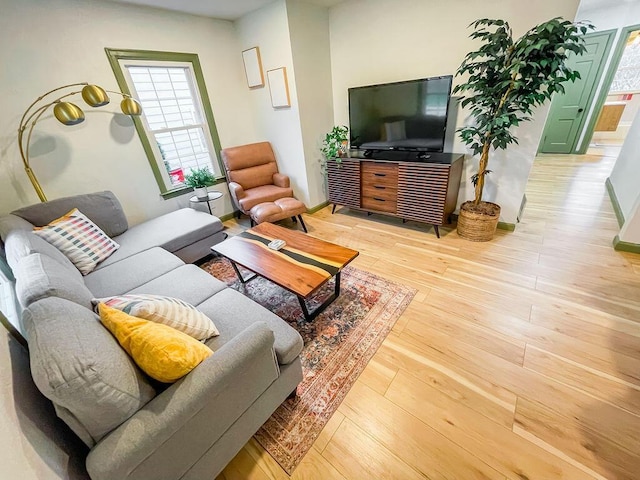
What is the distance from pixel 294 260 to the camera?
190 centimetres

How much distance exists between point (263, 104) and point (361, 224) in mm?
2073

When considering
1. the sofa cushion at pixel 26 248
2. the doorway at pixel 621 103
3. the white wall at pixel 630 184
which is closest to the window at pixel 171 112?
the sofa cushion at pixel 26 248

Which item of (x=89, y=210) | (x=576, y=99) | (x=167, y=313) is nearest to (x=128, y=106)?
(x=89, y=210)

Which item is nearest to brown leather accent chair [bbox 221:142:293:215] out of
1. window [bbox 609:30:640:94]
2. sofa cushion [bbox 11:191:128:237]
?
sofa cushion [bbox 11:191:128:237]

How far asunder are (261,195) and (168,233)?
1130 millimetres

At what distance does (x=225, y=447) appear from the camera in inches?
42.8

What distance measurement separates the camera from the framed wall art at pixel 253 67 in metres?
3.21

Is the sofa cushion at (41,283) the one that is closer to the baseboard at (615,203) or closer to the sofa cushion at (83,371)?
the sofa cushion at (83,371)

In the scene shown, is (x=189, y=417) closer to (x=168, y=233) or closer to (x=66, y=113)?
(x=168, y=233)

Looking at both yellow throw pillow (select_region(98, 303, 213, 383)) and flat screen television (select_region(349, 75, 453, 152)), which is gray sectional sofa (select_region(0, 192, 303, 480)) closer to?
yellow throw pillow (select_region(98, 303, 213, 383))

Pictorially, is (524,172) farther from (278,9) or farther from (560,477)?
(278,9)

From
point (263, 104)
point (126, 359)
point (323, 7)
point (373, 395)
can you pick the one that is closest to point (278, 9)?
point (323, 7)

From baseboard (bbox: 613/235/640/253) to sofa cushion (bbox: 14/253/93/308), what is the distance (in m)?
3.97

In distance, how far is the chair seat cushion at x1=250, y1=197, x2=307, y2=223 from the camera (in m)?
2.91
